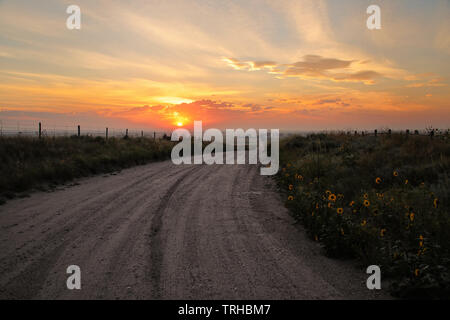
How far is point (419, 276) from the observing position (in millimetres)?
3740

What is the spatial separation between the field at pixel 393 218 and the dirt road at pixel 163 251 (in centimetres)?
37

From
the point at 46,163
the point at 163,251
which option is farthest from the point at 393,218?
the point at 46,163

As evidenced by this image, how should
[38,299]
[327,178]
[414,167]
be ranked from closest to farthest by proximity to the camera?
→ [38,299], [414,167], [327,178]

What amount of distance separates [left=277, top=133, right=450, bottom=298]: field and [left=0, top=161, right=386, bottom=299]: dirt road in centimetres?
37

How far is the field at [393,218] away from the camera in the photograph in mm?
3908

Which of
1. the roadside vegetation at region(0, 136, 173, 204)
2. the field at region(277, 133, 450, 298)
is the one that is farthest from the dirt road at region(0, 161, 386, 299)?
→ the roadside vegetation at region(0, 136, 173, 204)

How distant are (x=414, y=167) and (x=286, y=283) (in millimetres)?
7008

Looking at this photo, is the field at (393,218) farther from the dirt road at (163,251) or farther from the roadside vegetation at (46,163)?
the roadside vegetation at (46,163)

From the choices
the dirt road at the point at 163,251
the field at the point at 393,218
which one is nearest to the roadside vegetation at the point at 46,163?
the dirt road at the point at 163,251

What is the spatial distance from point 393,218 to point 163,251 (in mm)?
4467

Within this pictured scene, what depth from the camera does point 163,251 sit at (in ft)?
15.6
